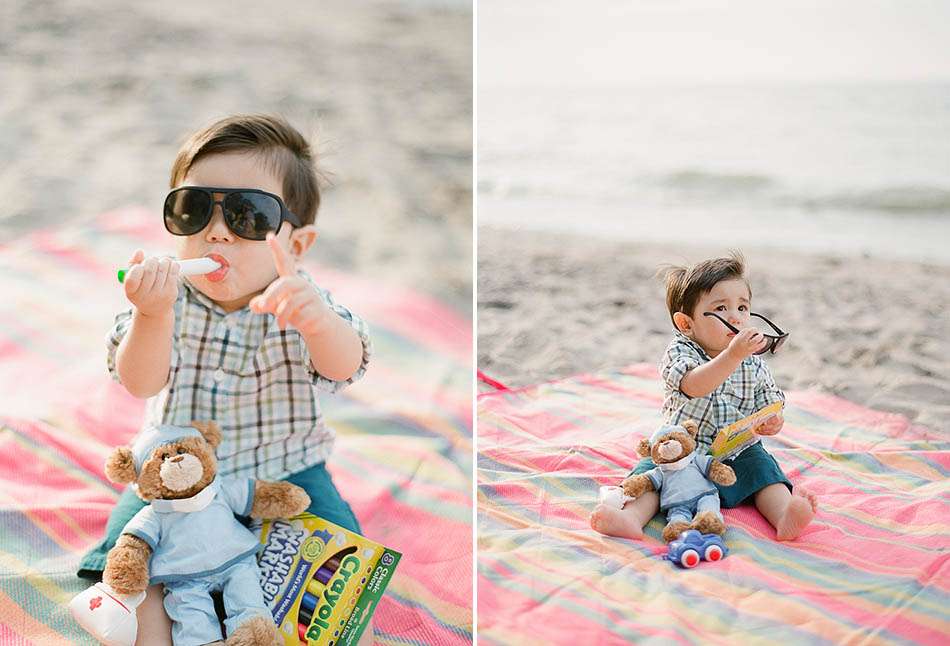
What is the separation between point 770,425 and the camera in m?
1.91

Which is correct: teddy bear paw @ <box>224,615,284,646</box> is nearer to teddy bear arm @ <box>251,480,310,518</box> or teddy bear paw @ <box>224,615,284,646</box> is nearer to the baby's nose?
teddy bear arm @ <box>251,480,310,518</box>

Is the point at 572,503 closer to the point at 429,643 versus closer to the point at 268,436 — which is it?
the point at 429,643

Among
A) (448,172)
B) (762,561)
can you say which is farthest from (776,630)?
(448,172)

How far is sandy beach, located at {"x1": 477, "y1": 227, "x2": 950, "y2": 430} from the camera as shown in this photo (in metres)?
2.85

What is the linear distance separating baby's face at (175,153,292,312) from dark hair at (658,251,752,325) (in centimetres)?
75

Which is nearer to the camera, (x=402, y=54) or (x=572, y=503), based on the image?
(x=572, y=503)

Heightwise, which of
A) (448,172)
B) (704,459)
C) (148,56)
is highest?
(148,56)

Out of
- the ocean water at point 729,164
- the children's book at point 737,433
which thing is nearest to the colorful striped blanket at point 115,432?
the children's book at point 737,433

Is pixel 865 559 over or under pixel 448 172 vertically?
under

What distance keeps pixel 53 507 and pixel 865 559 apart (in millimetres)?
1417

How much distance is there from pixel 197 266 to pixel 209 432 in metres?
0.26

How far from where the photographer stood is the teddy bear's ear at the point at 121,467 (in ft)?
4.98

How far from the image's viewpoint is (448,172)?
168 inches

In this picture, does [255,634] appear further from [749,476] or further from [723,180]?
[723,180]
